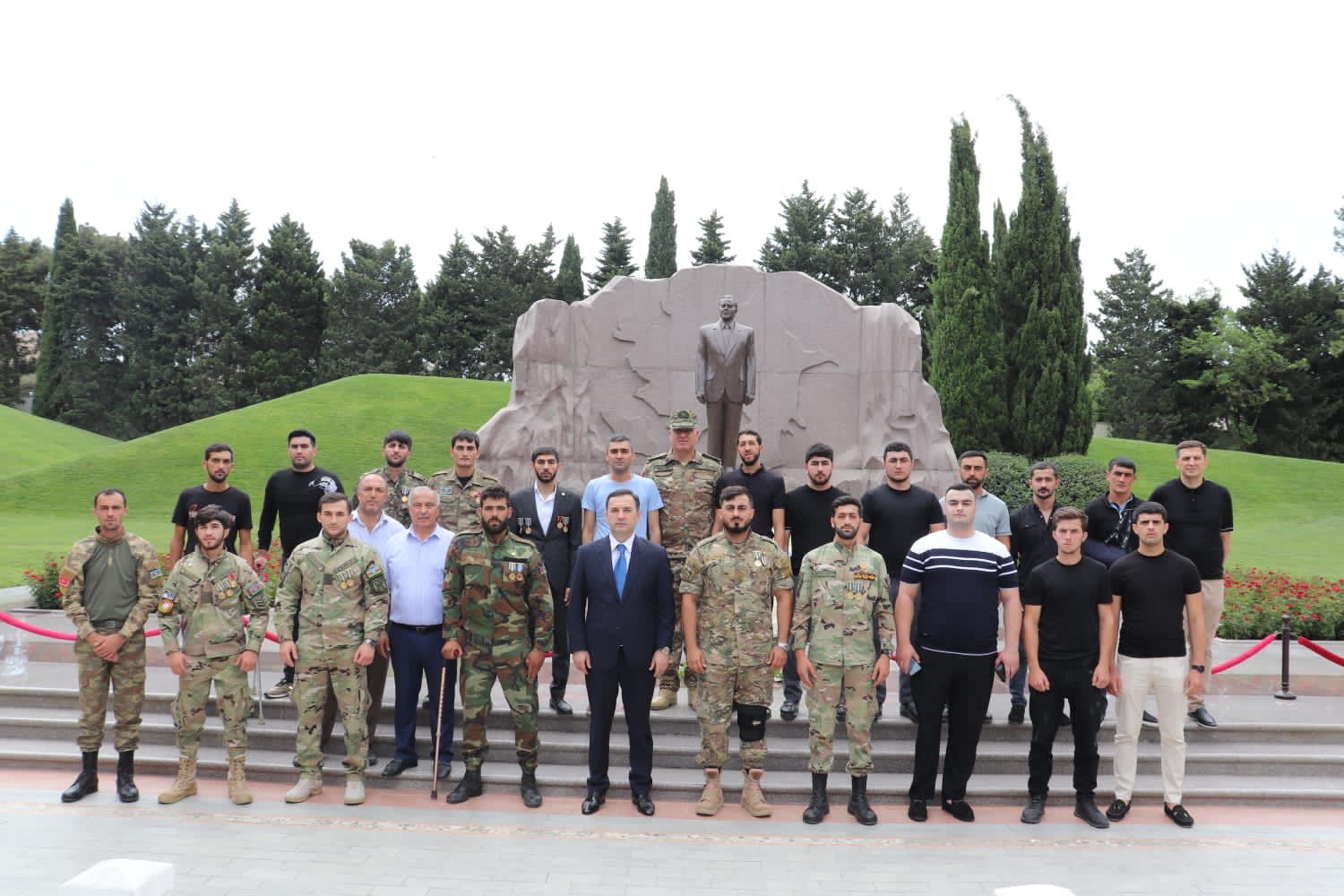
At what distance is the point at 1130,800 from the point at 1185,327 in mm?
32106

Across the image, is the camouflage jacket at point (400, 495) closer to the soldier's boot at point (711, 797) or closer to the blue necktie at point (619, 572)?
the blue necktie at point (619, 572)

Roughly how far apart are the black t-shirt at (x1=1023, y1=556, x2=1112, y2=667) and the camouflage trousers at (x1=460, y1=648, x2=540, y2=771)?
9.84 ft

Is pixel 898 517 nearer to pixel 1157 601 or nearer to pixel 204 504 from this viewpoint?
pixel 1157 601

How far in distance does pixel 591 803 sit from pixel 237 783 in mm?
2117

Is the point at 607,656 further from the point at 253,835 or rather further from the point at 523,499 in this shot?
the point at 253,835

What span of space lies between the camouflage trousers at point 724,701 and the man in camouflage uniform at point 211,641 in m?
2.66

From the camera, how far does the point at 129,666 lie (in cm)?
568

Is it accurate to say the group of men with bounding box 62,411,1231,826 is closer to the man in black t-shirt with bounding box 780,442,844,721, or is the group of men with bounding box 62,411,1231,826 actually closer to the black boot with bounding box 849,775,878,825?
the black boot with bounding box 849,775,878,825

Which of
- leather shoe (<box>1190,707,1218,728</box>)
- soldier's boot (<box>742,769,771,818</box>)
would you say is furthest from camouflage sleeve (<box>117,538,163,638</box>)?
leather shoe (<box>1190,707,1218,728</box>)

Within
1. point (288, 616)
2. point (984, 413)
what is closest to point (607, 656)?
point (288, 616)

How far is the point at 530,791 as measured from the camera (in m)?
5.59

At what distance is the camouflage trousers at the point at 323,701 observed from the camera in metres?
5.57

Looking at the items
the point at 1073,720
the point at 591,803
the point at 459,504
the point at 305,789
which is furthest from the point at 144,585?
the point at 1073,720

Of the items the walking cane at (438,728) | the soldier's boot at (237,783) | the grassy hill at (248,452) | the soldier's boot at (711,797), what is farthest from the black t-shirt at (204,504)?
the grassy hill at (248,452)
